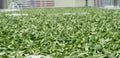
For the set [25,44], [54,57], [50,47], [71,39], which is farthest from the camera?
[71,39]

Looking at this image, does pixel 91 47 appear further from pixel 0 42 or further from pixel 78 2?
pixel 78 2

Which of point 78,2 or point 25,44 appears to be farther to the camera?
point 78,2

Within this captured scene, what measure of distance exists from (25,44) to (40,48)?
0.22 metres

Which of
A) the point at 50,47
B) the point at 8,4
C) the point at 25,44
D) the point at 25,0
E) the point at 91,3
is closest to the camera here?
the point at 50,47

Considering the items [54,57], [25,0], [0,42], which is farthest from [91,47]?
[25,0]

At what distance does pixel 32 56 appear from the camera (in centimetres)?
204

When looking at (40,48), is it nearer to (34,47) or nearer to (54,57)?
(34,47)

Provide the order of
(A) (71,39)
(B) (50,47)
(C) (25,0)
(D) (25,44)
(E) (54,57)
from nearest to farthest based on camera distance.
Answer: (E) (54,57)
(B) (50,47)
(D) (25,44)
(A) (71,39)
(C) (25,0)

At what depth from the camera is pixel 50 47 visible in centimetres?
230

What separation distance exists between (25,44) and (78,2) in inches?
952

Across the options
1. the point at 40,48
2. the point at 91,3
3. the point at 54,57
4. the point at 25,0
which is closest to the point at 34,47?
the point at 40,48

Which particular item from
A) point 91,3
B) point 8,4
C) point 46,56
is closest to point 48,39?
point 46,56

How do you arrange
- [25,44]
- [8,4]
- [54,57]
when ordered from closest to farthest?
[54,57] → [25,44] → [8,4]

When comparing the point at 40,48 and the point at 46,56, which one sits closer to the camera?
the point at 46,56
